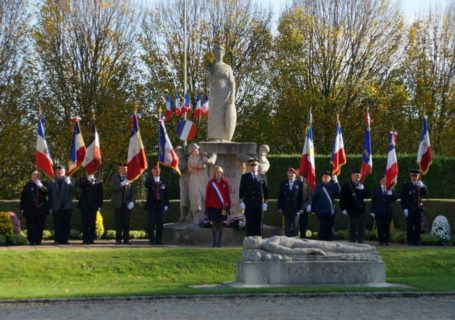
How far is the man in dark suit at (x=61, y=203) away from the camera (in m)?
22.4

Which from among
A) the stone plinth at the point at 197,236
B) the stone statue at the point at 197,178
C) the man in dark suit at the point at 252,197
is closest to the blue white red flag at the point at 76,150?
the stone statue at the point at 197,178

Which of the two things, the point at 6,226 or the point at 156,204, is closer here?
the point at 156,204

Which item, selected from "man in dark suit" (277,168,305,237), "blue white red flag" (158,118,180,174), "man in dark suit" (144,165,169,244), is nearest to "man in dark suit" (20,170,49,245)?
"man in dark suit" (144,165,169,244)

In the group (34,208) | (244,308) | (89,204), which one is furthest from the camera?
(89,204)

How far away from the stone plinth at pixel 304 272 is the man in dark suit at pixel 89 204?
7.72 meters

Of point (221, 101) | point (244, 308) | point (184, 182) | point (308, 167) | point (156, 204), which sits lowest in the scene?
point (244, 308)

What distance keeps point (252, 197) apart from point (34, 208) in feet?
17.8

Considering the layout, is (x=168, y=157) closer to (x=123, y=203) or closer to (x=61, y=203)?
(x=123, y=203)

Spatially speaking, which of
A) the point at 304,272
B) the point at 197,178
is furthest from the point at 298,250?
the point at 197,178

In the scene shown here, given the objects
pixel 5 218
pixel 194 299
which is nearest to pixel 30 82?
pixel 5 218

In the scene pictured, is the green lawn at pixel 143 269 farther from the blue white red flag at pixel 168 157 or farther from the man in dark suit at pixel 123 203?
the blue white red flag at pixel 168 157

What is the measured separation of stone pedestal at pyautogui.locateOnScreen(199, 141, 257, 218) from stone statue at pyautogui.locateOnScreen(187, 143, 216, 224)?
0.23 m

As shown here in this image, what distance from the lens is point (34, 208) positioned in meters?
22.1

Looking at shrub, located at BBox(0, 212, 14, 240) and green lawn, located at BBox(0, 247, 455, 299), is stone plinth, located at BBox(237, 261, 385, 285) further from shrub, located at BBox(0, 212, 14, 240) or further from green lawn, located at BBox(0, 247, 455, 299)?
shrub, located at BBox(0, 212, 14, 240)
